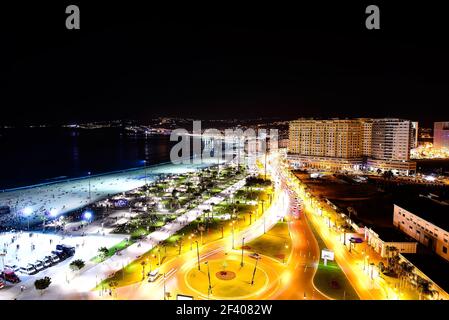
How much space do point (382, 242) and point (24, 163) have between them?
263 feet

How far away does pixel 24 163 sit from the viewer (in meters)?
78.4

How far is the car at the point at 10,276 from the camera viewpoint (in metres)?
18.0

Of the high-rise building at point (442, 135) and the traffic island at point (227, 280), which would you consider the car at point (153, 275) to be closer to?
the traffic island at point (227, 280)

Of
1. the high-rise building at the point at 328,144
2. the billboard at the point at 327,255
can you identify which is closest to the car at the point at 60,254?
the billboard at the point at 327,255

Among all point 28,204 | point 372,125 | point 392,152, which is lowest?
point 28,204

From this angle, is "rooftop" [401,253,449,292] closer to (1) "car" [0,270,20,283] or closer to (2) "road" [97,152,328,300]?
(2) "road" [97,152,328,300]

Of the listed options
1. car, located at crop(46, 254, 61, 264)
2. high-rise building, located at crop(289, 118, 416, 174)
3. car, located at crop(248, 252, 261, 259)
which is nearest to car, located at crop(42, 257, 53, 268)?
car, located at crop(46, 254, 61, 264)

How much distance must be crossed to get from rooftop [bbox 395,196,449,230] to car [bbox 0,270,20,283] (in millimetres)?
25357

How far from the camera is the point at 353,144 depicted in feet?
212

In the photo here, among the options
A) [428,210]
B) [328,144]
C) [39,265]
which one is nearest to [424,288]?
[428,210]

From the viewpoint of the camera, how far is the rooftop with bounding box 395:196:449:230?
75.0 feet

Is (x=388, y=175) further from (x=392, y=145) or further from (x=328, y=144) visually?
(x=328, y=144)

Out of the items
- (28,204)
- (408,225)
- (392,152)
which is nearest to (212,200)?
(408,225)
